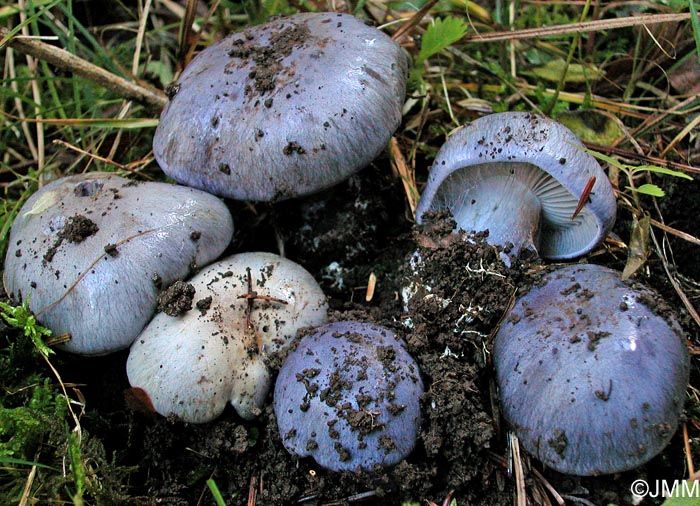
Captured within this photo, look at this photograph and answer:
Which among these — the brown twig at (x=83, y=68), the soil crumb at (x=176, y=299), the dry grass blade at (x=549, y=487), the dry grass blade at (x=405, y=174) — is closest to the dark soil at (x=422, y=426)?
the dry grass blade at (x=549, y=487)

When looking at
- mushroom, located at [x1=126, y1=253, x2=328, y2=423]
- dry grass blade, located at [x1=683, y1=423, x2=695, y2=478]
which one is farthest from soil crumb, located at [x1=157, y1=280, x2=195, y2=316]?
dry grass blade, located at [x1=683, y1=423, x2=695, y2=478]

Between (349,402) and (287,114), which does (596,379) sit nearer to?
(349,402)

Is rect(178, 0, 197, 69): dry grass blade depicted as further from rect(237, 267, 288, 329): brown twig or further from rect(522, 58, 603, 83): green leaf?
rect(522, 58, 603, 83): green leaf

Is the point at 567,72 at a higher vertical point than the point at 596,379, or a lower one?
higher

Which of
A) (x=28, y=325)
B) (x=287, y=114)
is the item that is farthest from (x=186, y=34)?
(x=28, y=325)

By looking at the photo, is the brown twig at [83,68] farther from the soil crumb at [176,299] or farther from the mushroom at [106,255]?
the soil crumb at [176,299]

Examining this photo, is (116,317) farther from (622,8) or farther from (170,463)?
(622,8)
